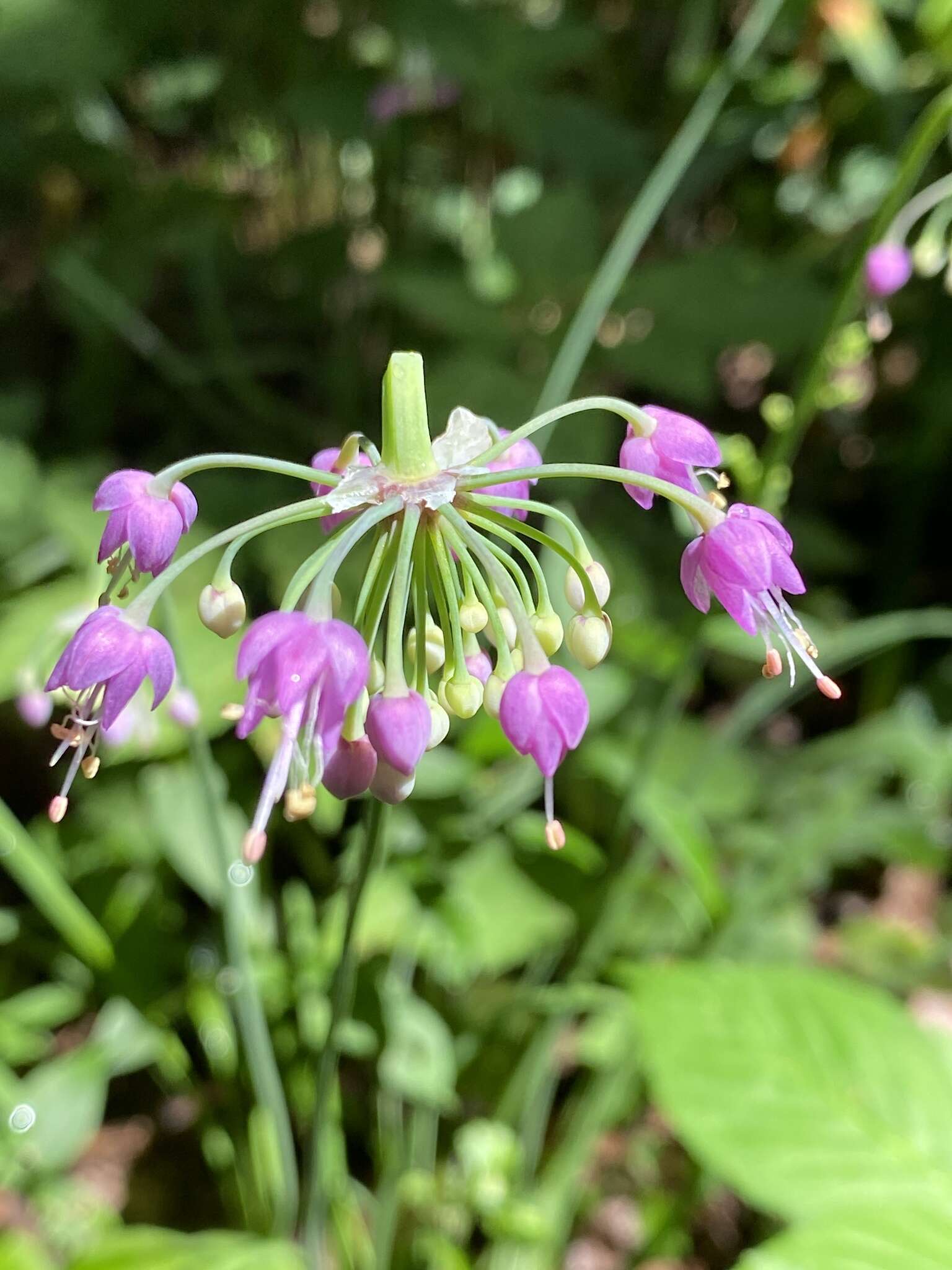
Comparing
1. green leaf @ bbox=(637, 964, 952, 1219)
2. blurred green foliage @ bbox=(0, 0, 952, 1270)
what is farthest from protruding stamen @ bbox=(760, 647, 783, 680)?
green leaf @ bbox=(637, 964, 952, 1219)

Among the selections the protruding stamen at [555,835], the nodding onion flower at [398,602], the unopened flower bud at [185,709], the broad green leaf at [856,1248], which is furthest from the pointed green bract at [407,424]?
the broad green leaf at [856,1248]

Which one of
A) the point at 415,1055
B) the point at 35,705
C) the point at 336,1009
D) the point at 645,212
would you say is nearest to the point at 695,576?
the point at 336,1009

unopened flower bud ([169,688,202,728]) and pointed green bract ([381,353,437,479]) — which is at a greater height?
pointed green bract ([381,353,437,479])

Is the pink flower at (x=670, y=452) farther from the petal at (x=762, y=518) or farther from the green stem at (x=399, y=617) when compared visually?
the green stem at (x=399, y=617)

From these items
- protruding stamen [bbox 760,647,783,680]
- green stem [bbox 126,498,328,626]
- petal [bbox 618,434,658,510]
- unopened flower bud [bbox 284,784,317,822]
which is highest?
green stem [bbox 126,498,328,626]

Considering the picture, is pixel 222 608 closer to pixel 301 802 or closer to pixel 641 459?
pixel 301 802

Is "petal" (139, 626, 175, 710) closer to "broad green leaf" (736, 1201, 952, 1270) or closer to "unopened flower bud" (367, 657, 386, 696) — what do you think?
"unopened flower bud" (367, 657, 386, 696)
